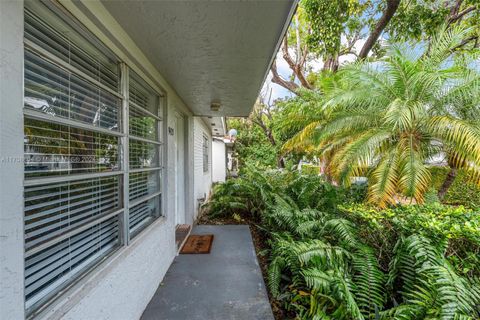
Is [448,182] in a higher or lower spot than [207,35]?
lower

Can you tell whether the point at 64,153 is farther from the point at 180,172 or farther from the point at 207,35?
the point at 180,172

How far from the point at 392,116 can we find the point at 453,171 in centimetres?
241

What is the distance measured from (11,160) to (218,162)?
41.4 feet

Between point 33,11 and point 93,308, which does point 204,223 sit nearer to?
point 93,308

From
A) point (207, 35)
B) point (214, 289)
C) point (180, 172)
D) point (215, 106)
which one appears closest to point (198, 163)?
point (180, 172)

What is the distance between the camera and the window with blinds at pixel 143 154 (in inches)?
103

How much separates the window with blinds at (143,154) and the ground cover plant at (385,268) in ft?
6.10

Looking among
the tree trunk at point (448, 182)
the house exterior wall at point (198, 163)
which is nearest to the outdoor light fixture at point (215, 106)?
the house exterior wall at point (198, 163)

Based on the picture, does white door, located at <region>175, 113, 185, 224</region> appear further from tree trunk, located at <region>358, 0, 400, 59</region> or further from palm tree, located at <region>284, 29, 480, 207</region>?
tree trunk, located at <region>358, 0, 400, 59</region>

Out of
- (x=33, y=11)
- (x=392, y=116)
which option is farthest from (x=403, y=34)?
(x=33, y=11)

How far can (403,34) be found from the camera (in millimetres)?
5574

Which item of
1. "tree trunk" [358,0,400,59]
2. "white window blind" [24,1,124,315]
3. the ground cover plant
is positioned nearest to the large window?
"white window blind" [24,1,124,315]

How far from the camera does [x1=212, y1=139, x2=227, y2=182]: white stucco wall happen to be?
13.4 m

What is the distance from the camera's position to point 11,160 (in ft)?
3.77
